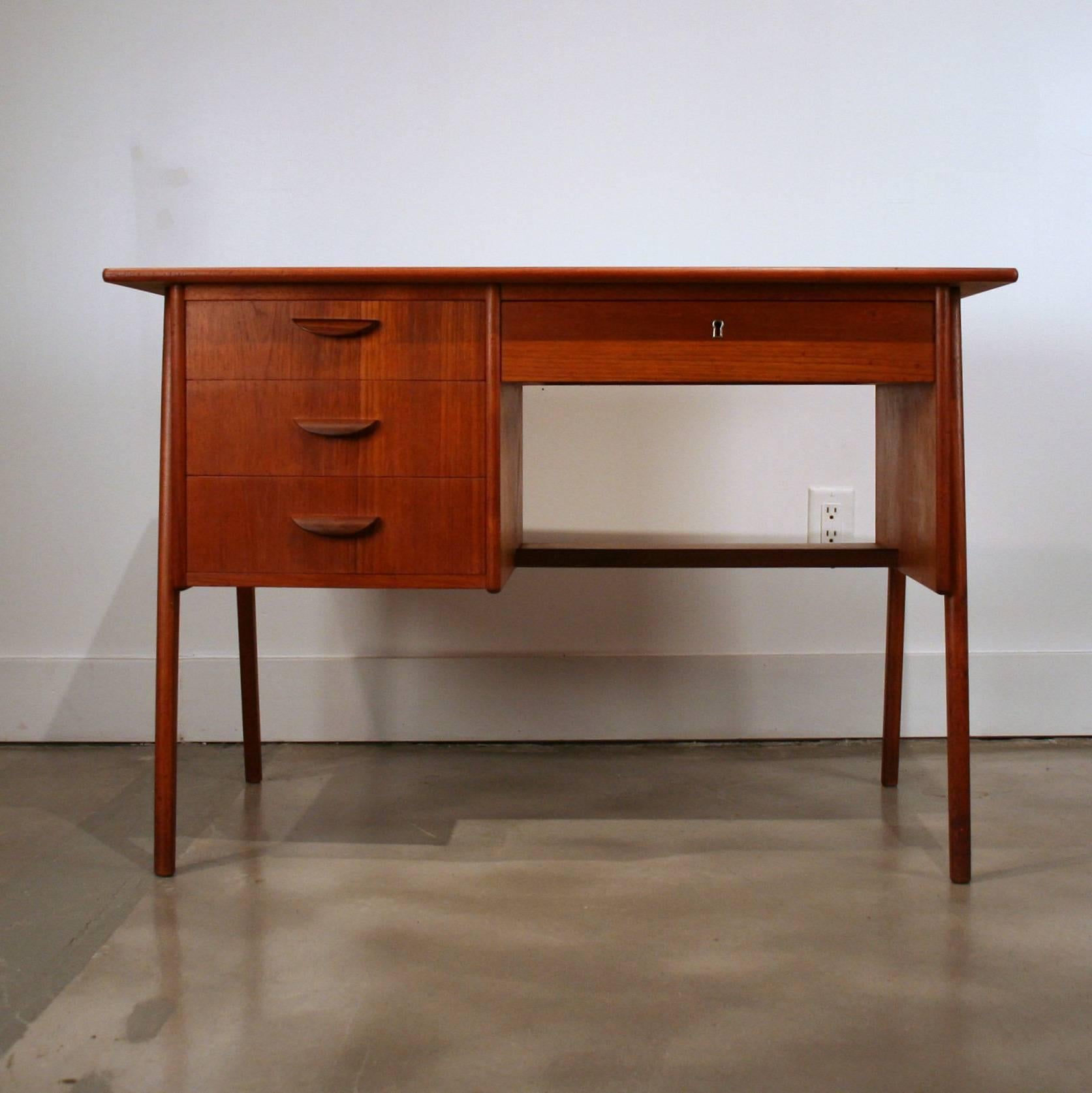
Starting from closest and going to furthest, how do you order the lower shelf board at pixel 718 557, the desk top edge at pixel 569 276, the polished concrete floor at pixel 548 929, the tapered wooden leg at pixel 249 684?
the polished concrete floor at pixel 548 929
the desk top edge at pixel 569 276
the lower shelf board at pixel 718 557
the tapered wooden leg at pixel 249 684

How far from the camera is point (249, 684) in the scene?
65.4 inches

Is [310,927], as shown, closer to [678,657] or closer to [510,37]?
[678,657]

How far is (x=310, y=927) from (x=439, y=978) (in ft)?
0.65

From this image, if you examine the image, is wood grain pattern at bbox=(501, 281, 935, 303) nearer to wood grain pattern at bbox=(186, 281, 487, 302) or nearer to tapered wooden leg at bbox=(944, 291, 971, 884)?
wood grain pattern at bbox=(186, 281, 487, 302)

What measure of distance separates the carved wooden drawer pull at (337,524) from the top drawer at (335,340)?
172 millimetres

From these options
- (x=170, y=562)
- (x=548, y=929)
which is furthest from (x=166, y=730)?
(x=548, y=929)

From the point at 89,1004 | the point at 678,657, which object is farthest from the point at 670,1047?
the point at 678,657

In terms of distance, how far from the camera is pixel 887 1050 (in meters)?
0.94

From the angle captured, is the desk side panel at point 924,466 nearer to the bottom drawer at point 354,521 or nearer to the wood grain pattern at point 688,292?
the wood grain pattern at point 688,292

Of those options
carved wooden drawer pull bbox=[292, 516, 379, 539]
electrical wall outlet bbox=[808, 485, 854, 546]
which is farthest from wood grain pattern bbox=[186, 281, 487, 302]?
electrical wall outlet bbox=[808, 485, 854, 546]

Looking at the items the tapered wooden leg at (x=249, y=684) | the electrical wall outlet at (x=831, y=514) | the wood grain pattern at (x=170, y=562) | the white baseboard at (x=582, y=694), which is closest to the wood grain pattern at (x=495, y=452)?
the wood grain pattern at (x=170, y=562)

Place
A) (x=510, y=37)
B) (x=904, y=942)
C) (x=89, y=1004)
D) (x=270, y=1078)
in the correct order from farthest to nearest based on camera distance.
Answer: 1. (x=510, y=37)
2. (x=904, y=942)
3. (x=89, y=1004)
4. (x=270, y=1078)

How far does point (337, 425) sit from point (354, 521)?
0.39 feet

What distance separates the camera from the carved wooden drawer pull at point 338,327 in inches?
50.2
